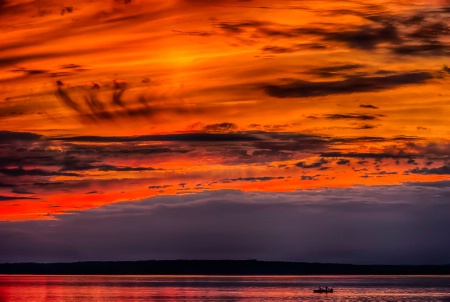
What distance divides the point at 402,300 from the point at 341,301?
777cm

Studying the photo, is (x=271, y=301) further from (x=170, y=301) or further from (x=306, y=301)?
(x=170, y=301)

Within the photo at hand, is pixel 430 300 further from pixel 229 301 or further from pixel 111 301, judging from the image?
pixel 111 301

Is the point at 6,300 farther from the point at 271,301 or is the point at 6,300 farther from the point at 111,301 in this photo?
the point at 271,301

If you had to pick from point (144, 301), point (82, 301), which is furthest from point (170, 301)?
point (82, 301)

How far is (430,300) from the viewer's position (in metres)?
114

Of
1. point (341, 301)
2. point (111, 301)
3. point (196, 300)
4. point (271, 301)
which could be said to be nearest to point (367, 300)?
point (341, 301)

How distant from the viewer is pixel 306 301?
360 feet

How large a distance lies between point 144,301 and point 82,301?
7.28 m

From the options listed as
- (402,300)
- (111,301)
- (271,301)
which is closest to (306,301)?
(271,301)

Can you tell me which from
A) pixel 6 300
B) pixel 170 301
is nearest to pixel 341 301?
pixel 170 301

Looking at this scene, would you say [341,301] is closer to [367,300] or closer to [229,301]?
[367,300]

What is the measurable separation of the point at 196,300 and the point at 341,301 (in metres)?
17.4

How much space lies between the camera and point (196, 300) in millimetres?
110938

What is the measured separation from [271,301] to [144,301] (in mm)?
15055
